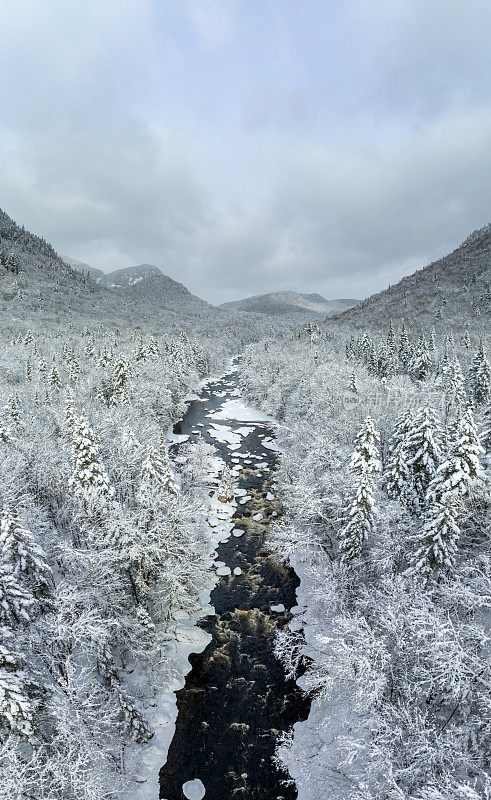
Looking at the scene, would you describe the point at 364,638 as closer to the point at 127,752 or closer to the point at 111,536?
the point at 127,752

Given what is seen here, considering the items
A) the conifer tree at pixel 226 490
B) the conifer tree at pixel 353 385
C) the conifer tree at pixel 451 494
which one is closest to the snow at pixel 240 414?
the conifer tree at pixel 353 385

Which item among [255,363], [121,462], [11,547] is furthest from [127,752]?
[255,363]

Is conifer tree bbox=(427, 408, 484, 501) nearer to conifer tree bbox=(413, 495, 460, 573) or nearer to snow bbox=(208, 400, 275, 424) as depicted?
conifer tree bbox=(413, 495, 460, 573)

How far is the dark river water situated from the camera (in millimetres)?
15219

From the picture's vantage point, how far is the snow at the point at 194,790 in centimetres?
1455

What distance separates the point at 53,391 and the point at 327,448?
135ft

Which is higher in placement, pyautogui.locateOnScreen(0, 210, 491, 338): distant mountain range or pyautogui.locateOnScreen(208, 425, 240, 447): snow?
pyautogui.locateOnScreen(0, 210, 491, 338): distant mountain range

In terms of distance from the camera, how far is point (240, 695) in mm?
18562

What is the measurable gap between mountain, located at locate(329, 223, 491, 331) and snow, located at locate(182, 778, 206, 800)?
111 meters

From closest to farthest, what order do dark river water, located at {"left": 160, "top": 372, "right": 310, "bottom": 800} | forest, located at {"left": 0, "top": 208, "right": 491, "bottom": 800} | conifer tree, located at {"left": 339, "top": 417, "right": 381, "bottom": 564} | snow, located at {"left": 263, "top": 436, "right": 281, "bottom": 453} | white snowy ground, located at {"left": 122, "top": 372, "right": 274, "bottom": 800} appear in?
forest, located at {"left": 0, "top": 208, "right": 491, "bottom": 800}, white snowy ground, located at {"left": 122, "top": 372, "right": 274, "bottom": 800}, dark river water, located at {"left": 160, "top": 372, "right": 310, "bottom": 800}, conifer tree, located at {"left": 339, "top": 417, "right": 381, "bottom": 564}, snow, located at {"left": 263, "top": 436, "right": 281, "bottom": 453}

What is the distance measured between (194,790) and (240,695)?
170 inches

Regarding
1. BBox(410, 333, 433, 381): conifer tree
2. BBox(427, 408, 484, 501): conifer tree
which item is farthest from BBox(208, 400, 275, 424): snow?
BBox(427, 408, 484, 501): conifer tree

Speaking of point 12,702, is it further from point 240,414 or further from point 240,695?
point 240,414

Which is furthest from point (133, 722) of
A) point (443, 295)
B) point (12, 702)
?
point (443, 295)
